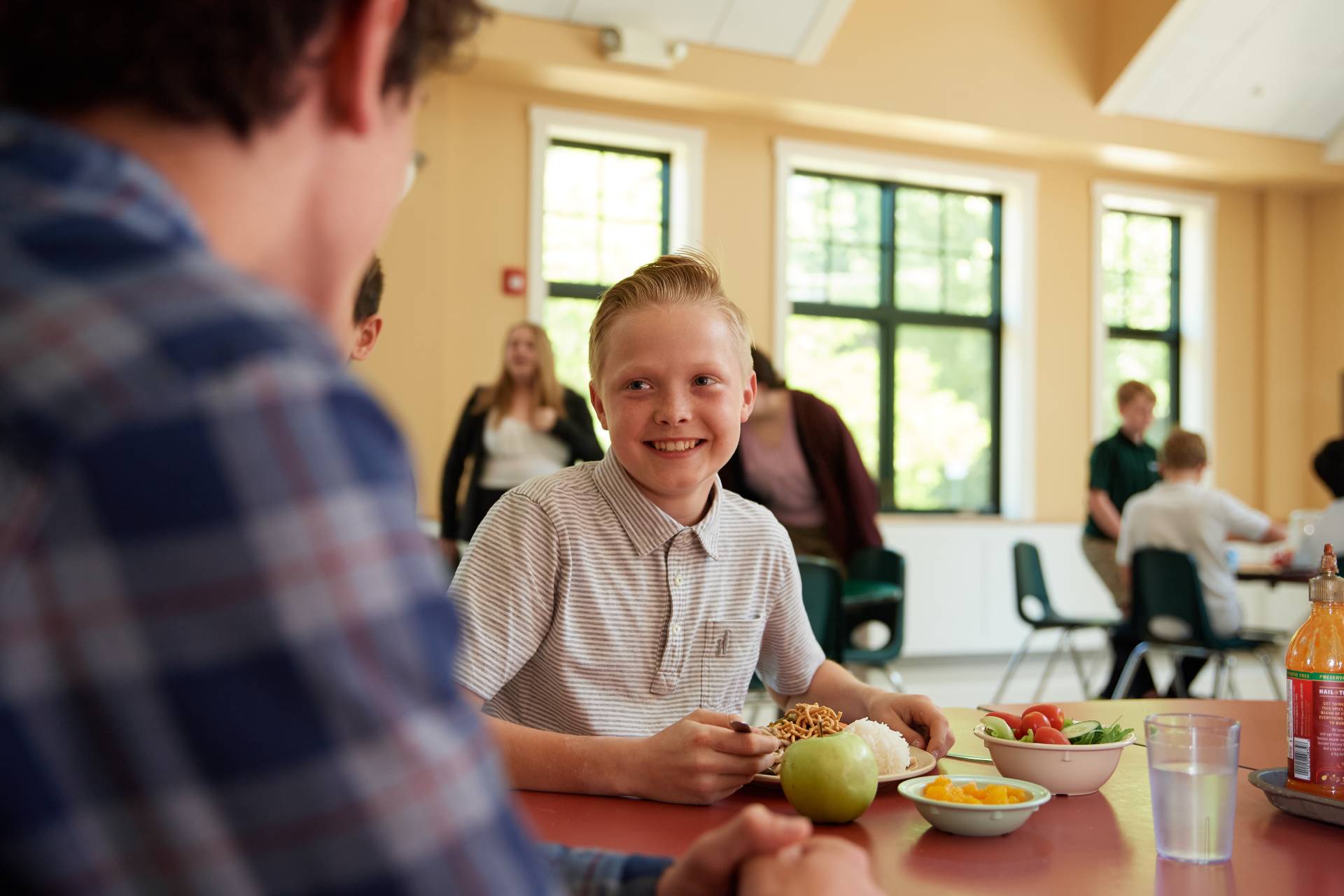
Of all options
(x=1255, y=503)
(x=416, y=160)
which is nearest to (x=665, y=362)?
(x=416, y=160)

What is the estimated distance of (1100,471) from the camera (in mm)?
5980

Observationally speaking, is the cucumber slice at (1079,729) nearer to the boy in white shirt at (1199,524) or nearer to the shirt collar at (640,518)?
the shirt collar at (640,518)

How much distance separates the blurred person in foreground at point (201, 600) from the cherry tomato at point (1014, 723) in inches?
36.6

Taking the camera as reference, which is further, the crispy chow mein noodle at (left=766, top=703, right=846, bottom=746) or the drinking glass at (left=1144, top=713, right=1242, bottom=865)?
the crispy chow mein noodle at (left=766, top=703, right=846, bottom=746)

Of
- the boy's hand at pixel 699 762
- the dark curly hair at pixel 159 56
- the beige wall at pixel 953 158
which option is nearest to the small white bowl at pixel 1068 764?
the boy's hand at pixel 699 762

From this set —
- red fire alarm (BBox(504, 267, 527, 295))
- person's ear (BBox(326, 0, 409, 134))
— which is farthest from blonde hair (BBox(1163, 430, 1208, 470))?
person's ear (BBox(326, 0, 409, 134))

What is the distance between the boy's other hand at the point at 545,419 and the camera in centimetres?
453

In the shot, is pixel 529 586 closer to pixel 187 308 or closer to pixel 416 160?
pixel 416 160

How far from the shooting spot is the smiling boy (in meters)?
1.39

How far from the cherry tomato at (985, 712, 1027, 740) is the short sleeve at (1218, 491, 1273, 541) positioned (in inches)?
152

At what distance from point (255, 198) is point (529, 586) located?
926 mm

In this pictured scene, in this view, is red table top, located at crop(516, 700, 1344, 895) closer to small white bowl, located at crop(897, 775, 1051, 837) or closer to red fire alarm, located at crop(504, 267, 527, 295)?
small white bowl, located at crop(897, 775, 1051, 837)

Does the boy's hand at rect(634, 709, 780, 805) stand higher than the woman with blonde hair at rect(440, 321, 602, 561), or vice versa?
the woman with blonde hair at rect(440, 321, 602, 561)

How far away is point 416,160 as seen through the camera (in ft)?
2.50
